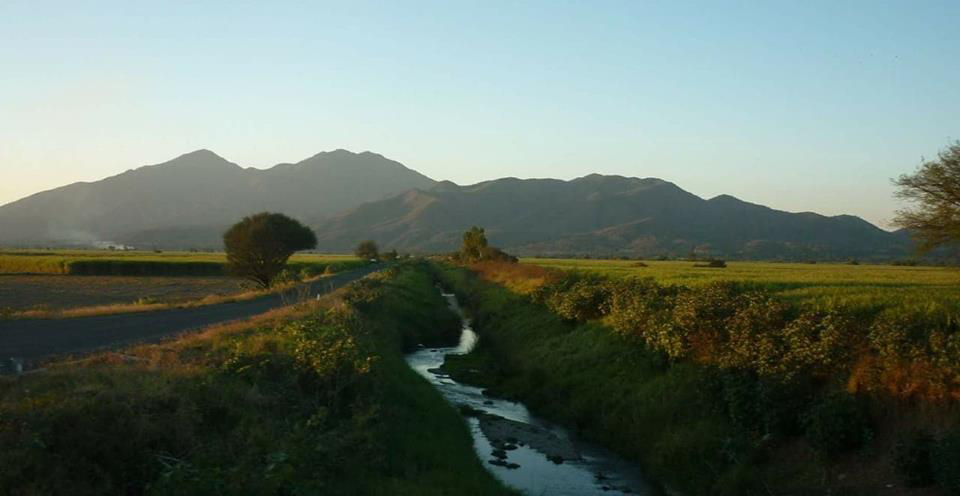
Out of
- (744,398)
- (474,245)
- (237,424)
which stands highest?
(474,245)

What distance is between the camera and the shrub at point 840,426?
1345 cm

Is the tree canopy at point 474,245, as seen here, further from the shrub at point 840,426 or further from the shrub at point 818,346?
the shrub at point 840,426

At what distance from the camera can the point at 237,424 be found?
12578 mm

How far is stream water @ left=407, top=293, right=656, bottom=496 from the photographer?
16.2m

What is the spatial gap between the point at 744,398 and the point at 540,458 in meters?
5.31

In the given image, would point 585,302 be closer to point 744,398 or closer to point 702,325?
point 702,325

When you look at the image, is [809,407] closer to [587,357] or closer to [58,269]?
[587,357]

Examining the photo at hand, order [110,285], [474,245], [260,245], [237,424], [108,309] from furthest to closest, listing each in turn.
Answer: [474,245], [110,285], [260,245], [108,309], [237,424]

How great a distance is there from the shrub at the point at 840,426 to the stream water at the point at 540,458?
3.94m

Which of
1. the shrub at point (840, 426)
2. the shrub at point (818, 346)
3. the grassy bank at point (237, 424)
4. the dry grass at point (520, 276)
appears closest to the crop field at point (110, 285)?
the dry grass at point (520, 276)

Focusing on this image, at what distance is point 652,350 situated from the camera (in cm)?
2136

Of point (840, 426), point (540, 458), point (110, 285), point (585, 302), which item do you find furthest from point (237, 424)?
point (110, 285)

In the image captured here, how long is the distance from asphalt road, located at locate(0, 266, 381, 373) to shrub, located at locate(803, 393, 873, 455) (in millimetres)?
16644

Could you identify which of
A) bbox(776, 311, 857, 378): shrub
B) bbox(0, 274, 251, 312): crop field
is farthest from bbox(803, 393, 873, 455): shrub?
bbox(0, 274, 251, 312): crop field
